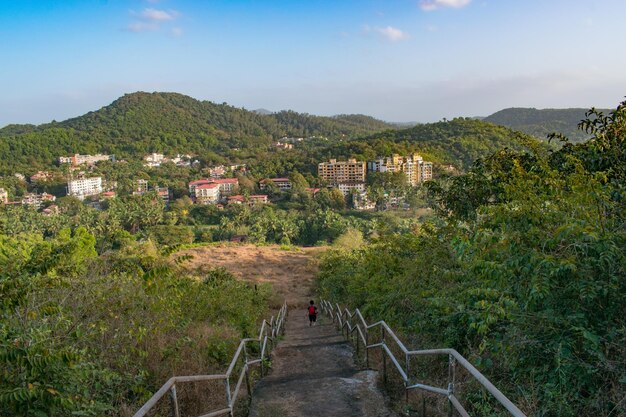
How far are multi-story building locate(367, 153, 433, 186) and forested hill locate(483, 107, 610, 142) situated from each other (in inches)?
1336

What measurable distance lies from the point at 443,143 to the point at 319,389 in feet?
286

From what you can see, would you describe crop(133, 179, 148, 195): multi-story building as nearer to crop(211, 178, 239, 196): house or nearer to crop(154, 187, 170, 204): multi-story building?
crop(154, 187, 170, 204): multi-story building

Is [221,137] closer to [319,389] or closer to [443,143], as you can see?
[443,143]

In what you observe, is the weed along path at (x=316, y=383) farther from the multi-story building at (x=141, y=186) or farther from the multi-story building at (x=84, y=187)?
the multi-story building at (x=84, y=187)

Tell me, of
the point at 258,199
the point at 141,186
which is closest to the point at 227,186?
the point at 258,199

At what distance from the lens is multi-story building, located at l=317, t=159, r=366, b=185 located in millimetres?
85625

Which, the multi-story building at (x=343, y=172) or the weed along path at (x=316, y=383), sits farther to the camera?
the multi-story building at (x=343, y=172)

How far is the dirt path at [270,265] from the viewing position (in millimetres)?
24141

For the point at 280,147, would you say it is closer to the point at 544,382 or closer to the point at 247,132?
the point at 247,132

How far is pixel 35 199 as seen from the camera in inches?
3157

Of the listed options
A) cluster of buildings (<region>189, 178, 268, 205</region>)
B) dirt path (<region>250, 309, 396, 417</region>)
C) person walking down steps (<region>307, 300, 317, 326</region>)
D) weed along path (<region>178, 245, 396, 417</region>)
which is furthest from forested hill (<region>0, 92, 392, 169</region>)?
dirt path (<region>250, 309, 396, 417</region>)

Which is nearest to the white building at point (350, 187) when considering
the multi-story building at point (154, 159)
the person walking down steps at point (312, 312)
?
the multi-story building at point (154, 159)

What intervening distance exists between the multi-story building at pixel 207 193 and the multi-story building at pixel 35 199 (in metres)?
26.5

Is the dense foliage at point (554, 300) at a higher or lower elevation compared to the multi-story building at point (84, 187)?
higher
